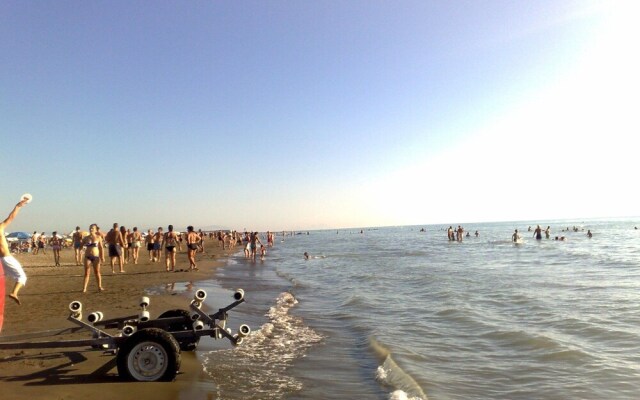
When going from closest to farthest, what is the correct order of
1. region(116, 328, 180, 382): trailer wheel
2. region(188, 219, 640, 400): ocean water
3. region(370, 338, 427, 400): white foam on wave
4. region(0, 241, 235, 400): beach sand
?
region(0, 241, 235, 400): beach sand
region(116, 328, 180, 382): trailer wheel
region(370, 338, 427, 400): white foam on wave
region(188, 219, 640, 400): ocean water

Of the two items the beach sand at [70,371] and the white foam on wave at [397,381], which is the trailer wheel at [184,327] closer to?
the beach sand at [70,371]

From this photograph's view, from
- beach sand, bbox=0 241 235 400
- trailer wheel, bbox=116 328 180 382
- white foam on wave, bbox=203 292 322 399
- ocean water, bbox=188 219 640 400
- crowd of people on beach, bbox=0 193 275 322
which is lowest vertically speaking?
ocean water, bbox=188 219 640 400

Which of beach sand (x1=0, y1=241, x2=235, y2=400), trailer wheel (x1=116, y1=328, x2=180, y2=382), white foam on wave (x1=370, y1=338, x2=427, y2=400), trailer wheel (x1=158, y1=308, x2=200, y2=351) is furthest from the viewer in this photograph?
trailer wheel (x1=158, y1=308, x2=200, y2=351)

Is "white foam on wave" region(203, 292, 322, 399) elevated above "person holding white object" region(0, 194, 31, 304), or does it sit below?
below

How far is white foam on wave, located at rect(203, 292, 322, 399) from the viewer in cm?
531

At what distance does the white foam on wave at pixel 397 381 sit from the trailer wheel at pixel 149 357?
273 cm

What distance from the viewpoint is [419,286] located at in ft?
52.0

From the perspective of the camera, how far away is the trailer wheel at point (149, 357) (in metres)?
4.96

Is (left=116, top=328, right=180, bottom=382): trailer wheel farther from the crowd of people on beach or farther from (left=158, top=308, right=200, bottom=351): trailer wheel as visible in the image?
the crowd of people on beach

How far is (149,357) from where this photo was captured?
16.6 feet

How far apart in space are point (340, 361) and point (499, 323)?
4.76 meters

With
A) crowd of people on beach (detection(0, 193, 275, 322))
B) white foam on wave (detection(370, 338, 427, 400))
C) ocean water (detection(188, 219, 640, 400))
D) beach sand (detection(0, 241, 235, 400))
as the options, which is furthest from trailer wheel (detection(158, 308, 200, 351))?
white foam on wave (detection(370, 338, 427, 400))

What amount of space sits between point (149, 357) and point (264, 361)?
198cm

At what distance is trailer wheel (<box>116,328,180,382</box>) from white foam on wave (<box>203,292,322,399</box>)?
0.71m
